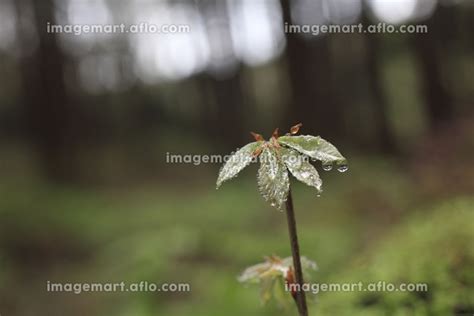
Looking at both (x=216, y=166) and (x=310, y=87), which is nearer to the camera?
(x=310, y=87)

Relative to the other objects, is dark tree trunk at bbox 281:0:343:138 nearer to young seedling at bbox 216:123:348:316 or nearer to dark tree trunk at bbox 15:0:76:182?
dark tree trunk at bbox 15:0:76:182

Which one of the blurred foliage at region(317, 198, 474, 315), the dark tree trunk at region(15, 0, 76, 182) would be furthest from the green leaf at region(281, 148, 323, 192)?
the dark tree trunk at region(15, 0, 76, 182)

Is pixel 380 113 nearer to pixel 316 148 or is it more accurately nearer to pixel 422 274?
pixel 422 274

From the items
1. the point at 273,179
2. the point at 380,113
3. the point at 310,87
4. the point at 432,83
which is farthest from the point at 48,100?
the point at 273,179

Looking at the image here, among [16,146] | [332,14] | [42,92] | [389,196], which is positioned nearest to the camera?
[389,196]

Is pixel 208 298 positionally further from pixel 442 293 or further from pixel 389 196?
pixel 389 196

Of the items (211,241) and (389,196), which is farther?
(389,196)

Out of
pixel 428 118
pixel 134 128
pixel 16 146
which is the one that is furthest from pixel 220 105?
pixel 428 118
